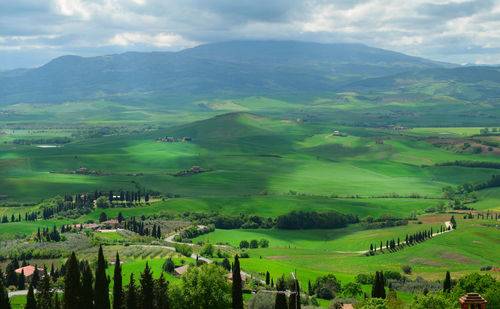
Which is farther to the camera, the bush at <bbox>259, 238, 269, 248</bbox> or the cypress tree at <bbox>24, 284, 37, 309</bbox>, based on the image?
the bush at <bbox>259, 238, 269, 248</bbox>

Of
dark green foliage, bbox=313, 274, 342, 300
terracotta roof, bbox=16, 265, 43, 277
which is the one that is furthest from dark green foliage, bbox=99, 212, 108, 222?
dark green foliage, bbox=313, 274, 342, 300

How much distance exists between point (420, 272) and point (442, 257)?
14.6m

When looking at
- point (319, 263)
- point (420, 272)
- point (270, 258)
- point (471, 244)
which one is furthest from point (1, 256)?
point (471, 244)

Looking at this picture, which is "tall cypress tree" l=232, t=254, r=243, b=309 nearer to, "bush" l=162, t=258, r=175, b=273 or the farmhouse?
"bush" l=162, t=258, r=175, b=273

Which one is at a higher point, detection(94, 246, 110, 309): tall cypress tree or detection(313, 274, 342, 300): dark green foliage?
detection(94, 246, 110, 309): tall cypress tree

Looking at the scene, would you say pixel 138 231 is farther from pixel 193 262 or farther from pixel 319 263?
pixel 319 263

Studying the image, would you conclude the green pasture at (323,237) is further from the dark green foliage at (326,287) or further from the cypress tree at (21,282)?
the cypress tree at (21,282)

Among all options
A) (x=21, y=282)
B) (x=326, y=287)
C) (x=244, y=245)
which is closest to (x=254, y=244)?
(x=244, y=245)

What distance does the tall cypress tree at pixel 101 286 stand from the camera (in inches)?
2840

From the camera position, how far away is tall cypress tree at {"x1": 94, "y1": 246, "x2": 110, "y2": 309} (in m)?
72.1

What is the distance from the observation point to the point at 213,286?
3177 inches

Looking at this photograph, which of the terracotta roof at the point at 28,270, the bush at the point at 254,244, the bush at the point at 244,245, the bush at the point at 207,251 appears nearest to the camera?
the terracotta roof at the point at 28,270

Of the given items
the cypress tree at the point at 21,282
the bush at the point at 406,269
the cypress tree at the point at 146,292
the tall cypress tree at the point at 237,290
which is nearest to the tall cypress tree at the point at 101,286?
the cypress tree at the point at 146,292

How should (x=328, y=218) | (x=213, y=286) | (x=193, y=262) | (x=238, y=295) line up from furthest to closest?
(x=328, y=218)
(x=193, y=262)
(x=213, y=286)
(x=238, y=295)
